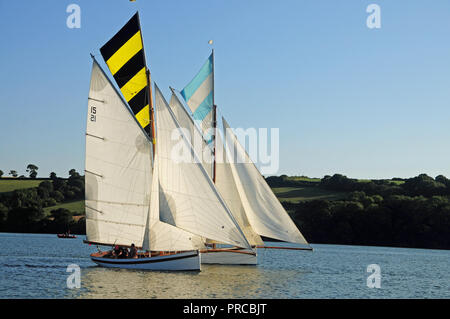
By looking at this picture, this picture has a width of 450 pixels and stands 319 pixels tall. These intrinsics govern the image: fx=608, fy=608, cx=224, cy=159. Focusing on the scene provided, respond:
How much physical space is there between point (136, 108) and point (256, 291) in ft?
63.2

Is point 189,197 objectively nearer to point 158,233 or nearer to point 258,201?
point 158,233

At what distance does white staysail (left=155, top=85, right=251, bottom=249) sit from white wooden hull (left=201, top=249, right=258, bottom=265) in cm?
1045

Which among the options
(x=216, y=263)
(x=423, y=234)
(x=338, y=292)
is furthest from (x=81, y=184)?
(x=338, y=292)

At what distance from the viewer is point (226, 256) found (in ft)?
183

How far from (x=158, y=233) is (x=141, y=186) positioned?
469cm

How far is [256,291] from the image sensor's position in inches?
1537

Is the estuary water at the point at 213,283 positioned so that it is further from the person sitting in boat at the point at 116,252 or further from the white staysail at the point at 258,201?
the white staysail at the point at 258,201

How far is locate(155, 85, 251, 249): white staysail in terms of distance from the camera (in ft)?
145

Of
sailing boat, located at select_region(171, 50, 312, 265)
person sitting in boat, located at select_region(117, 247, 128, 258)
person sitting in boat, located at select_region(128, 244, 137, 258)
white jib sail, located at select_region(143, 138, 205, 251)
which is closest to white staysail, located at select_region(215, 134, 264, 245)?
sailing boat, located at select_region(171, 50, 312, 265)

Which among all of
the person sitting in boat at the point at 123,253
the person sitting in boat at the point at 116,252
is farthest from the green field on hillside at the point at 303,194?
the person sitting in boat at the point at 123,253

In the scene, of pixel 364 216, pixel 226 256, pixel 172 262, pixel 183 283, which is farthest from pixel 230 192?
pixel 364 216

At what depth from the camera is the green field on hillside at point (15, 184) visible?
162812mm

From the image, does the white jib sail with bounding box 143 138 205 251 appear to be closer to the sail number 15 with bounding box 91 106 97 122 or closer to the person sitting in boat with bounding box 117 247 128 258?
the person sitting in boat with bounding box 117 247 128 258
